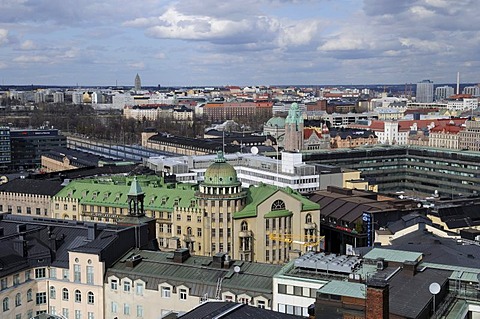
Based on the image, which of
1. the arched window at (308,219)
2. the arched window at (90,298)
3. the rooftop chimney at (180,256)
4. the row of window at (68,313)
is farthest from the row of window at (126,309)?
the arched window at (308,219)

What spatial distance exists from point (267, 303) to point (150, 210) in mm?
44902

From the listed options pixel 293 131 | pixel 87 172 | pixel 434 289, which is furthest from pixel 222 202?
pixel 293 131

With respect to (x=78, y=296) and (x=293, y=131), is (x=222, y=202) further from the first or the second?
(x=293, y=131)

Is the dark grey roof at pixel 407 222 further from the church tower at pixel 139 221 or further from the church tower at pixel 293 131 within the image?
the church tower at pixel 293 131

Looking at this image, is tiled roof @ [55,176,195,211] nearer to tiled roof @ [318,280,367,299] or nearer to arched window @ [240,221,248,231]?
arched window @ [240,221,248,231]

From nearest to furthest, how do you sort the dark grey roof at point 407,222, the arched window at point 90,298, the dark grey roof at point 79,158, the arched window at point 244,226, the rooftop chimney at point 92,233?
the arched window at point 90,298, the rooftop chimney at point 92,233, the dark grey roof at point 407,222, the arched window at point 244,226, the dark grey roof at point 79,158

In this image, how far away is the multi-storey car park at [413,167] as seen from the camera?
167875mm

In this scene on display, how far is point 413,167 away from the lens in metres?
183

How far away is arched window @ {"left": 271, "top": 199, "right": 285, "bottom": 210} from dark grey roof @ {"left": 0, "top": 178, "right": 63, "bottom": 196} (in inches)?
1529

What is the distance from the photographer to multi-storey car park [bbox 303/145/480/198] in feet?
551

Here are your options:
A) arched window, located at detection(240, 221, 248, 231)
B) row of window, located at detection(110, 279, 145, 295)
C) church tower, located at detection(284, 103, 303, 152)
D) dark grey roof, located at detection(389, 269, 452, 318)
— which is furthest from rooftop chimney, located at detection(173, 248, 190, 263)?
church tower, located at detection(284, 103, 303, 152)

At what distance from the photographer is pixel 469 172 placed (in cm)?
16725

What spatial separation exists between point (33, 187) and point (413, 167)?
107 meters

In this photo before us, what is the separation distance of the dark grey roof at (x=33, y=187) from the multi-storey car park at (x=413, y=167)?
72.3 metres
